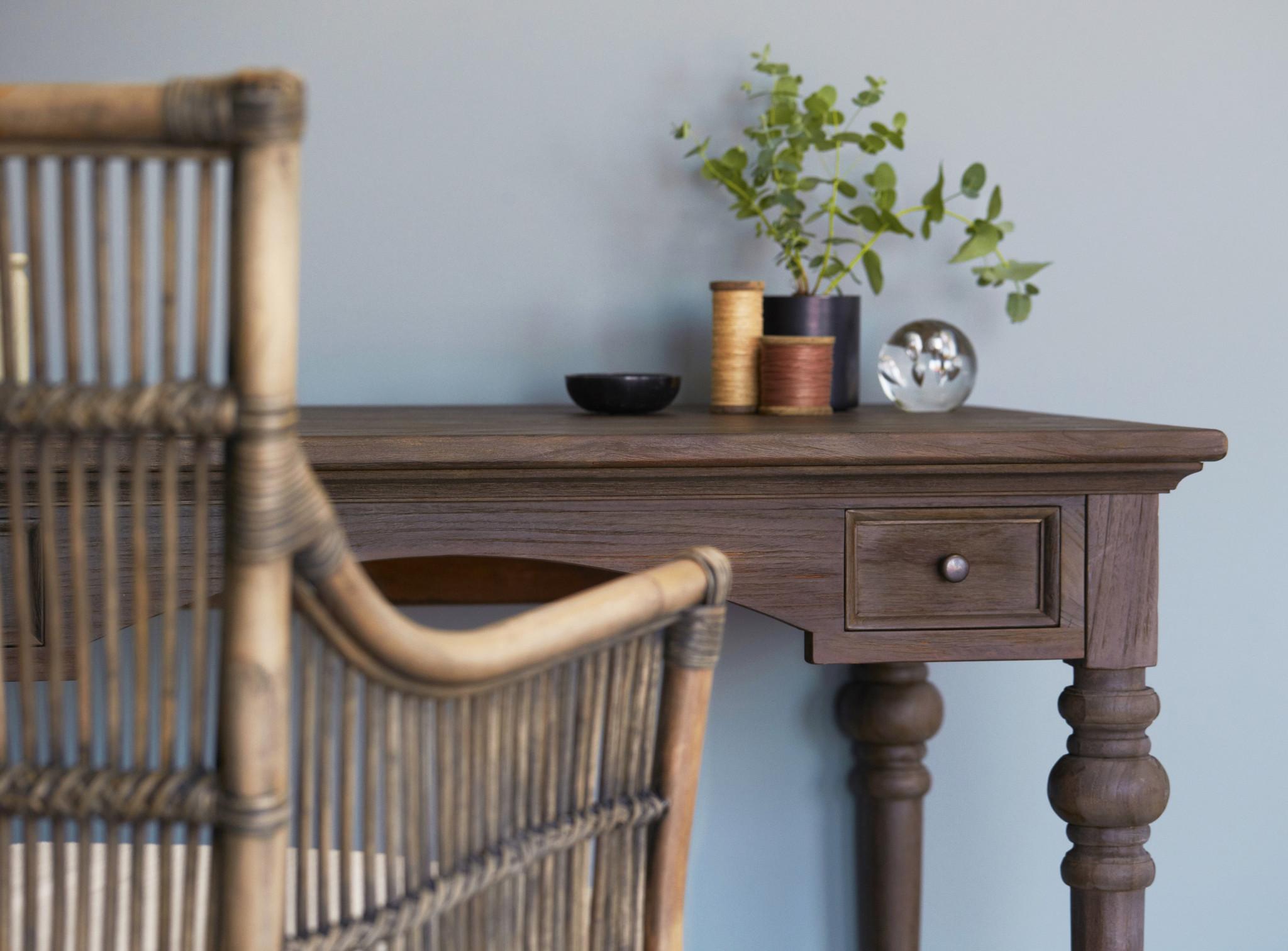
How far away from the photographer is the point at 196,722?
497 mm

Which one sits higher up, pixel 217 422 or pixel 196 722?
pixel 217 422

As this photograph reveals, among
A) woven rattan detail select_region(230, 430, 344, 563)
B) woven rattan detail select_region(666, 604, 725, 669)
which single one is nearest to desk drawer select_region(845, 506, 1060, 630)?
woven rattan detail select_region(666, 604, 725, 669)

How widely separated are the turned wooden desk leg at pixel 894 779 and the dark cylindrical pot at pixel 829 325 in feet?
1.23

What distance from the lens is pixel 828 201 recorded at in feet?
4.84

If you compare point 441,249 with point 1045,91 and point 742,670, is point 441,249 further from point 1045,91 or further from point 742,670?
point 1045,91

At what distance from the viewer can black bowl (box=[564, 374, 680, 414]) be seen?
122cm

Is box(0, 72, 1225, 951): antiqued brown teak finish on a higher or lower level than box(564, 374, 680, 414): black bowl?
lower

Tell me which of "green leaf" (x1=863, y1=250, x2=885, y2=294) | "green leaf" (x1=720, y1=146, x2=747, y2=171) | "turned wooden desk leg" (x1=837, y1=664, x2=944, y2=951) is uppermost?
"green leaf" (x1=720, y1=146, x2=747, y2=171)

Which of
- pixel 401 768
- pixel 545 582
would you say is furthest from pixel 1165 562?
pixel 401 768

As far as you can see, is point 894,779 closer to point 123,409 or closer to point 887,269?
point 887,269

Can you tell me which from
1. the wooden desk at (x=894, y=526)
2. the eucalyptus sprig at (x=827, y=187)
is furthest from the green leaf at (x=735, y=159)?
the wooden desk at (x=894, y=526)

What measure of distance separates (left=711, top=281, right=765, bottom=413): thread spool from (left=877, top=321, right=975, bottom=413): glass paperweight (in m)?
0.14

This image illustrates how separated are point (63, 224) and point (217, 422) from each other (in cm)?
9

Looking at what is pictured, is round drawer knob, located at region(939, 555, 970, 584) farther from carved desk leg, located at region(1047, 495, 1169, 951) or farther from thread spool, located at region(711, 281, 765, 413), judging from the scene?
thread spool, located at region(711, 281, 765, 413)
